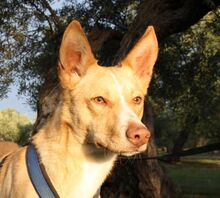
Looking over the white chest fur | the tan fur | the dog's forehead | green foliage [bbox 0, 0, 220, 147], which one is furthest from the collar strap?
green foliage [bbox 0, 0, 220, 147]

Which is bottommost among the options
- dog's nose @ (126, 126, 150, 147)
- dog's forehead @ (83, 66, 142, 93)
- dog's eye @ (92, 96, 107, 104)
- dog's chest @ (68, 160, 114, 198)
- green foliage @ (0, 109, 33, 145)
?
green foliage @ (0, 109, 33, 145)

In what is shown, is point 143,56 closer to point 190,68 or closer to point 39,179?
point 39,179

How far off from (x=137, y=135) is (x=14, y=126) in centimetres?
3265

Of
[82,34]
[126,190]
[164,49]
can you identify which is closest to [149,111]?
[126,190]

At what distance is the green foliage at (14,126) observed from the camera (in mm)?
32656

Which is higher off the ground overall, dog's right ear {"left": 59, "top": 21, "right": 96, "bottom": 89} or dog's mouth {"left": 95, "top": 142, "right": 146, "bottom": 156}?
dog's right ear {"left": 59, "top": 21, "right": 96, "bottom": 89}

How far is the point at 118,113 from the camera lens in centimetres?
468

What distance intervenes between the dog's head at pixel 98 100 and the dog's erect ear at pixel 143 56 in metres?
0.20

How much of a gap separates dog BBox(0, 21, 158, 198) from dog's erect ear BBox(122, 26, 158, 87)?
37cm

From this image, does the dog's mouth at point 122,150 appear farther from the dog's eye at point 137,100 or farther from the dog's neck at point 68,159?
the dog's eye at point 137,100

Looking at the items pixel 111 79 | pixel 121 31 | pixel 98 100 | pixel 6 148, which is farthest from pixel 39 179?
pixel 121 31

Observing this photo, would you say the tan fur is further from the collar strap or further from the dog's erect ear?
the dog's erect ear

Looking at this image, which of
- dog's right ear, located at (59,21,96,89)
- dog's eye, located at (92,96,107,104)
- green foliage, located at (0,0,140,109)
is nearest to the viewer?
dog's eye, located at (92,96,107,104)

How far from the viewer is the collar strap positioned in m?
4.48
